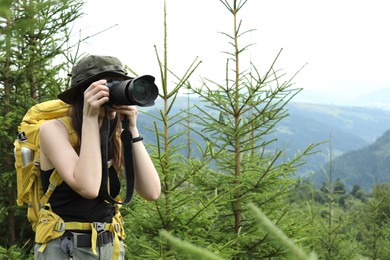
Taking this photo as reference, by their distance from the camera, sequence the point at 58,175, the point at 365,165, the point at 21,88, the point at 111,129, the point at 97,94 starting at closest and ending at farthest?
the point at 97,94
the point at 58,175
the point at 111,129
the point at 21,88
the point at 365,165

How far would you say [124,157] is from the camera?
202cm

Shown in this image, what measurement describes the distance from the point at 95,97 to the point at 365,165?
200242 millimetres

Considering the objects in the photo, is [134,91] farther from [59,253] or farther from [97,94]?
[59,253]

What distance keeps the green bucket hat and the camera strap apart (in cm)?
16

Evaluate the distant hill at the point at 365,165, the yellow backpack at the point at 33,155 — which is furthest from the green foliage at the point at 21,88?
the distant hill at the point at 365,165

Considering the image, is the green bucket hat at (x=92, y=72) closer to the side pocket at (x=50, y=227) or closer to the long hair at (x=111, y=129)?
the long hair at (x=111, y=129)

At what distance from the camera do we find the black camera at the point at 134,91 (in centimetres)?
178

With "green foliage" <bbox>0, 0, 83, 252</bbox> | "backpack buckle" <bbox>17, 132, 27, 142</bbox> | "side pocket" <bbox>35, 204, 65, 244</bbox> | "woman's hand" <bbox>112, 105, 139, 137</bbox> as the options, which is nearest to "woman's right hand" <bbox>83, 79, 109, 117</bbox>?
"woman's hand" <bbox>112, 105, 139, 137</bbox>

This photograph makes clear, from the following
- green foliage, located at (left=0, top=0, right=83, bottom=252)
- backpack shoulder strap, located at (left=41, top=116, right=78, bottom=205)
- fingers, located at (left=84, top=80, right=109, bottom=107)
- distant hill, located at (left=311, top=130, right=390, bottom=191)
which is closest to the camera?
fingers, located at (left=84, top=80, right=109, bottom=107)

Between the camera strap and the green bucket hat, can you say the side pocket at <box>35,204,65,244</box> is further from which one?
the green bucket hat

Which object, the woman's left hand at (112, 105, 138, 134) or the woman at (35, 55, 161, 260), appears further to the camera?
the woman's left hand at (112, 105, 138, 134)

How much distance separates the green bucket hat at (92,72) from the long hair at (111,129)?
0.13 feet

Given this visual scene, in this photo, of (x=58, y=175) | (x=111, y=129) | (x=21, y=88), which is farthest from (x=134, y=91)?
(x=21, y=88)

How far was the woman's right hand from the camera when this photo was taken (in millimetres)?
1771
